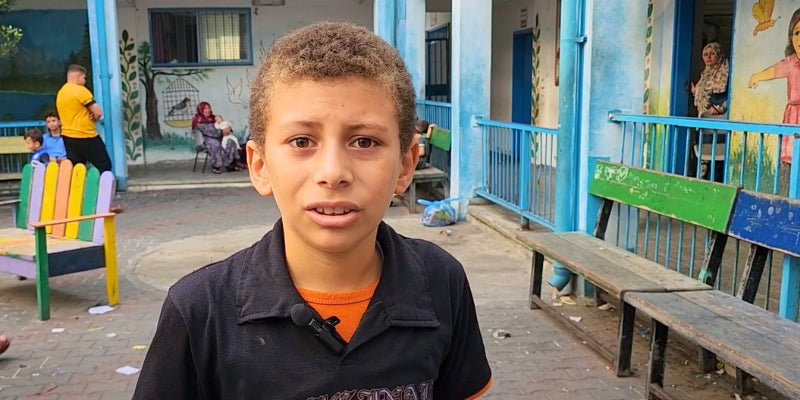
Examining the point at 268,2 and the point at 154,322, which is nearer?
the point at 154,322

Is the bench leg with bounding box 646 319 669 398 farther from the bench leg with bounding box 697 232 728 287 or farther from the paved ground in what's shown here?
the bench leg with bounding box 697 232 728 287

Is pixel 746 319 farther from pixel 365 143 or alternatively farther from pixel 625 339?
pixel 365 143

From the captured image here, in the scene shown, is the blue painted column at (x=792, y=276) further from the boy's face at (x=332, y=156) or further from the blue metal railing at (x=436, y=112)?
the blue metal railing at (x=436, y=112)

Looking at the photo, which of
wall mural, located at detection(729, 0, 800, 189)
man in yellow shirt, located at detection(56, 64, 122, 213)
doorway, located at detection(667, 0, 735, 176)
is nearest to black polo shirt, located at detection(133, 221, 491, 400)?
wall mural, located at detection(729, 0, 800, 189)

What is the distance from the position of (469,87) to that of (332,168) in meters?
7.40

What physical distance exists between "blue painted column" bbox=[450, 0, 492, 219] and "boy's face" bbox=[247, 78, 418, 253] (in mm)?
7185

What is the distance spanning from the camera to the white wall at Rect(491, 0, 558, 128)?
12531 mm

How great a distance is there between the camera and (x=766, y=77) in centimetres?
732

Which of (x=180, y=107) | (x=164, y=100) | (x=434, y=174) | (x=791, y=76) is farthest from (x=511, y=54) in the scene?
(x=791, y=76)

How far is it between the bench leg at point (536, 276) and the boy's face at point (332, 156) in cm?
401

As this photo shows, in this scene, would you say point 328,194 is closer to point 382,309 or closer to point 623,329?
point 382,309

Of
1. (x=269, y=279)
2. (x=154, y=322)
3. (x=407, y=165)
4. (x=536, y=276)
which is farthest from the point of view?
(x=536, y=276)

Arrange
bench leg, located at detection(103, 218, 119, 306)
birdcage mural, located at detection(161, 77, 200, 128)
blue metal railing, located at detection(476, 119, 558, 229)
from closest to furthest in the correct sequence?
bench leg, located at detection(103, 218, 119, 306) < blue metal railing, located at detection(476, 119, 558, 229) < birdcage mural, located at detection(161, 77, 200, 128)

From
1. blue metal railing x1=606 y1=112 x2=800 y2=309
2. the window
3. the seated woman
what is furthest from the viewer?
the window
